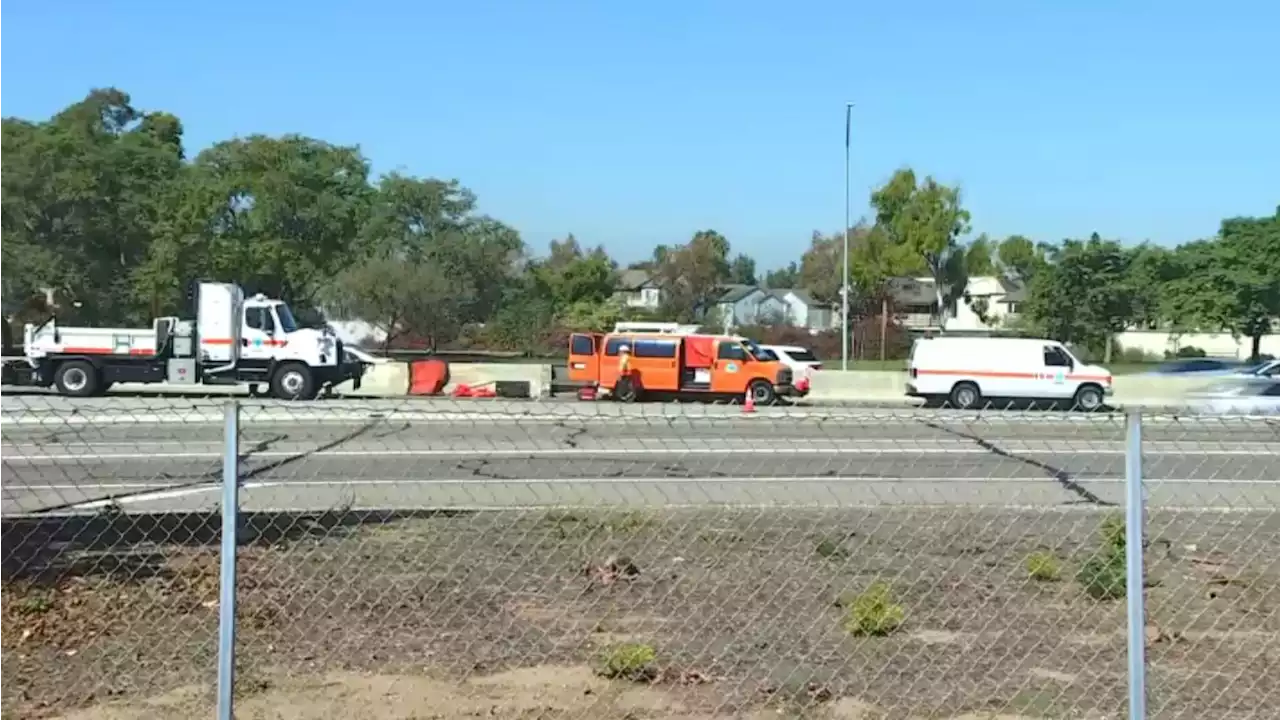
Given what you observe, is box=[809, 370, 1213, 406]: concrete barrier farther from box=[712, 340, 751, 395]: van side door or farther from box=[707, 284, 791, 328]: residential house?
box=[707, 284, 791, 328]: residential house

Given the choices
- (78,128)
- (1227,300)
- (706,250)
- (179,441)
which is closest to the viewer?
(179,441)

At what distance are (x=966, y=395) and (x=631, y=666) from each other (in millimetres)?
26736

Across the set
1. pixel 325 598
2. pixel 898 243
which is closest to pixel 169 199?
pixel 898 243

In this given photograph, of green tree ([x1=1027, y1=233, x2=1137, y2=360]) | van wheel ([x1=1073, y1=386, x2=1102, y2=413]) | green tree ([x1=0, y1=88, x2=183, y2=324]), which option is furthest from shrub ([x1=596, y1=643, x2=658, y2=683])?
green tree ([x1=1027, y1=233, x2=1137, y2=360])

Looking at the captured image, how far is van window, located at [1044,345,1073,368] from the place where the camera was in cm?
3164

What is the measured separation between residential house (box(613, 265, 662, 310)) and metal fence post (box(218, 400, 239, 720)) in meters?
104

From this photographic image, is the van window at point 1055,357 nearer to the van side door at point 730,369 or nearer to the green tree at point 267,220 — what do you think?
the van side door at point 730,369

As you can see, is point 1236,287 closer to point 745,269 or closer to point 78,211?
point 78,211

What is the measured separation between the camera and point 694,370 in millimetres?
32688

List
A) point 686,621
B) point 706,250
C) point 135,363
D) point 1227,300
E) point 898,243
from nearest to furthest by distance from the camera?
point 686,621 < point 135,363 < point 1227,300 < point 898,243 < point 706,250

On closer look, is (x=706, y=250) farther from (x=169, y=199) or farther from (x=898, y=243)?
(x=169, y=199)

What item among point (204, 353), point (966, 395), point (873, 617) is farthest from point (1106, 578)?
point (204, 353)

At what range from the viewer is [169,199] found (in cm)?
5688

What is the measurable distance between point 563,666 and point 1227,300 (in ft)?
207
